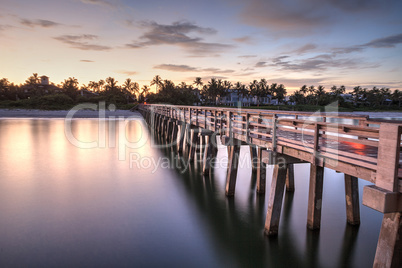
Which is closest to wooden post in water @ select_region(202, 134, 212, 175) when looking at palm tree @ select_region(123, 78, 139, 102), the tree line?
the tree line

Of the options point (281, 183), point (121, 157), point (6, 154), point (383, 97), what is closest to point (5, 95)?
point (6, 154)

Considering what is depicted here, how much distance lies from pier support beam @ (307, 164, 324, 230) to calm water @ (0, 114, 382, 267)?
58 centimetres

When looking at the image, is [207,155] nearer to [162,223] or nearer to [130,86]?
[162,223]

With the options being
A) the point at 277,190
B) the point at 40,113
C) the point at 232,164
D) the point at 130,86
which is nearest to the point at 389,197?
the point at 277,190

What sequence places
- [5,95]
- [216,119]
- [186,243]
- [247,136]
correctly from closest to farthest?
[186,243], [247,136], [216,119], [5,95]

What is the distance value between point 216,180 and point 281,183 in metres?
6.62

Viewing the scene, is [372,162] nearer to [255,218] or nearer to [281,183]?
[281,183]

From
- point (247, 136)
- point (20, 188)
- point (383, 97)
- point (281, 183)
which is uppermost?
point (383, 97)

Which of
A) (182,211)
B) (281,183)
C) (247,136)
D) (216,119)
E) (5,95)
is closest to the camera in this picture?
(281,183)

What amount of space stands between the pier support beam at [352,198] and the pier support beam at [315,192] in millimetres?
959

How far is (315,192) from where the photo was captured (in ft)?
22.3

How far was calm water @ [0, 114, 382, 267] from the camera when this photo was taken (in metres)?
6.88

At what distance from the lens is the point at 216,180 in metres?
13.3

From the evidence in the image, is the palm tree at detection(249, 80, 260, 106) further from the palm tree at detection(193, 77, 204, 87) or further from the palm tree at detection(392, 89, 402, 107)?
the palm tree at detection(392, 89, 402, 107)
